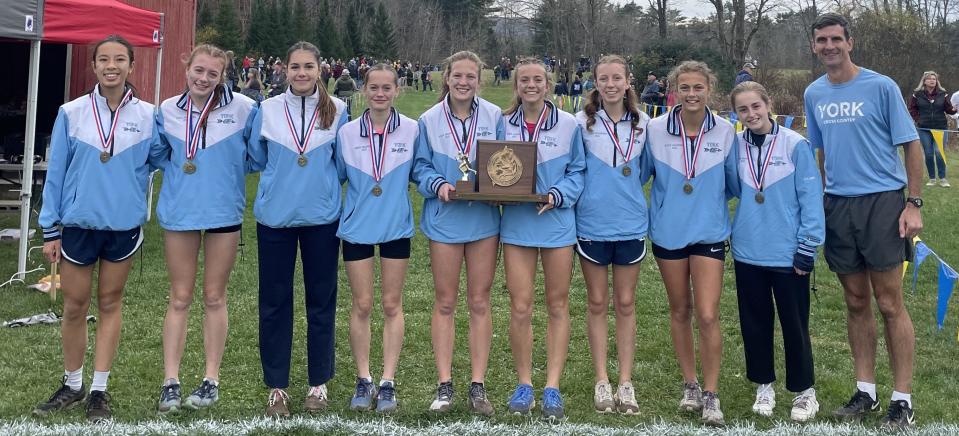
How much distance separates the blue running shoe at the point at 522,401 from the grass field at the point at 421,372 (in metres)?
0.07

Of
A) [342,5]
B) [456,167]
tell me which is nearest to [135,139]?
[456,167]

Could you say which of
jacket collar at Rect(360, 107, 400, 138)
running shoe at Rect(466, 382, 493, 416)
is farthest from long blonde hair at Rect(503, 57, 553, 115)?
running shoe at Rect(466, 382, 493, 416)

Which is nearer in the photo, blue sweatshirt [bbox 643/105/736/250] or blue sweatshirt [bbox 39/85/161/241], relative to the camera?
blue sweatshirt [bbox 39/85/161/241]

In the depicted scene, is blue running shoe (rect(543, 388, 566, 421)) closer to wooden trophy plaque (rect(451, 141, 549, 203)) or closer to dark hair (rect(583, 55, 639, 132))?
wooden trophy plaque (rect(451, 141, 549, 203))

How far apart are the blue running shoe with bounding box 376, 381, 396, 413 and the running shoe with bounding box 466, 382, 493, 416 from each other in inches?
16.2

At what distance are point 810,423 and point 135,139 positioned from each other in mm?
3796

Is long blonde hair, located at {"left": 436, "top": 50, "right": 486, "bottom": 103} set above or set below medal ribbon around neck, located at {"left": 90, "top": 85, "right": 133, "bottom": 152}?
above

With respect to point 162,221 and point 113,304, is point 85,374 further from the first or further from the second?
point 162,221

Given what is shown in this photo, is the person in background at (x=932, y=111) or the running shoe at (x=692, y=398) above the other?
the person in background at (x=932, y=111)

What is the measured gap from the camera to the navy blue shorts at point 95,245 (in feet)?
14.2

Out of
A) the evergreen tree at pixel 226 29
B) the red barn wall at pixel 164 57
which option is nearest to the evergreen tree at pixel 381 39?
the evergreen tree at pixel 226 29

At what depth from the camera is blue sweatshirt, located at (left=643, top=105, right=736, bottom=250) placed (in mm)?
4418

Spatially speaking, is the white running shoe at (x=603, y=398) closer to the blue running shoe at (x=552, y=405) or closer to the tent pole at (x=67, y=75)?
the blue running shoe at (x=552, y=405)

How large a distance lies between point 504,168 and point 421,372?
1.82 m
